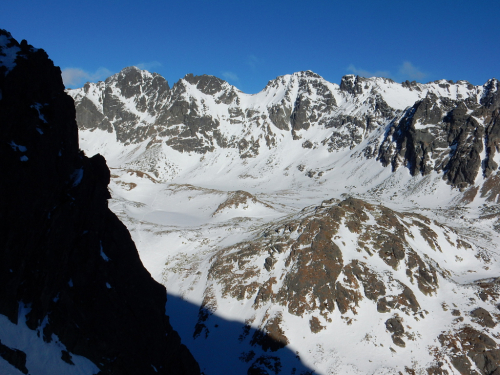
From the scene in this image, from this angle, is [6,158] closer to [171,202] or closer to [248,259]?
[248,259]

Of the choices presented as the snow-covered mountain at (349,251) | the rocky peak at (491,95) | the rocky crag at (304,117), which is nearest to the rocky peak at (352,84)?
the rocky crag at (304,117)

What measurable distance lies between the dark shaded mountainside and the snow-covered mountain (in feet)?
46.2

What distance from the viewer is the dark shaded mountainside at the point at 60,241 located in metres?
12.5

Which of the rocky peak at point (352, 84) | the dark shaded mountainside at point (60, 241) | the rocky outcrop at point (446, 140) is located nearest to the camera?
the dark shaded mountainside at point (60, 241)

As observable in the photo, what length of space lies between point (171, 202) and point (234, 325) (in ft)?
169

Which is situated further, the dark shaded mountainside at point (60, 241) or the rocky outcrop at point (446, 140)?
the rocky outcrop at point (446, 140)

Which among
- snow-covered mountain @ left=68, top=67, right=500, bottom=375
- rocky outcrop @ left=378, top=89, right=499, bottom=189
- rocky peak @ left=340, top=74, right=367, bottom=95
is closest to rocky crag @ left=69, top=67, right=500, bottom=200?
rocky outcrop @ left=378, top=89, right=499, bottom=189

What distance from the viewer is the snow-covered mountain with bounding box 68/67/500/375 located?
2748cm

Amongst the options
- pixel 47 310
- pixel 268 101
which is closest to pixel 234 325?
pixel 47 310

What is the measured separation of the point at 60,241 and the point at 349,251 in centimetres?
2856

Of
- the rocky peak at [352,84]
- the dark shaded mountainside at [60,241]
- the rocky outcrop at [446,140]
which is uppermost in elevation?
the rocky peak at [352,84]

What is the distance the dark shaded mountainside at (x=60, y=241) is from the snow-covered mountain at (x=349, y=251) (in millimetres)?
14083

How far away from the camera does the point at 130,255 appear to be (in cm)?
1823

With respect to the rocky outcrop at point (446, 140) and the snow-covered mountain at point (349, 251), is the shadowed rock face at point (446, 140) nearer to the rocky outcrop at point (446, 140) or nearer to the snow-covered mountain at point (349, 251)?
the rocky outcrop at point (446, 140)
